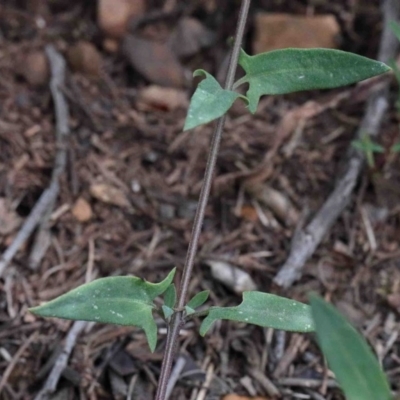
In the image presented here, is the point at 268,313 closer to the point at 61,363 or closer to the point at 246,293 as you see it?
the point at 246,293

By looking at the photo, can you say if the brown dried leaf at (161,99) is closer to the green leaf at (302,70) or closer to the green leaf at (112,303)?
the green leaf at (302,70)

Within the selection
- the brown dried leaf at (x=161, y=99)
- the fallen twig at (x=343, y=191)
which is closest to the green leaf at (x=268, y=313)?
the fallen twig at (x=343, y=191)

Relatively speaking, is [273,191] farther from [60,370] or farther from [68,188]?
[60,370]

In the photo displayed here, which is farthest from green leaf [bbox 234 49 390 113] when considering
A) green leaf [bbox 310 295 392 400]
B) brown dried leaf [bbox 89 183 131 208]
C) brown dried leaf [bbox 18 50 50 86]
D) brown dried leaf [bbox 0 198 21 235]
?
brown dried leaf [bbox 18 50 50 86]

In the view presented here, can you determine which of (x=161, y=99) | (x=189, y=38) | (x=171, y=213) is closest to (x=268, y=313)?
(x=171, y=213)

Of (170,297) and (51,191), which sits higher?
(51,191)

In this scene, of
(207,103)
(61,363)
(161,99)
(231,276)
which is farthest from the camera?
(161,99)

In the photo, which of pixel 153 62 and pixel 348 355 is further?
pixel 153 62

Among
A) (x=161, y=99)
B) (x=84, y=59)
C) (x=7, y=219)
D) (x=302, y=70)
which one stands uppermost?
(x=84, y=59)
